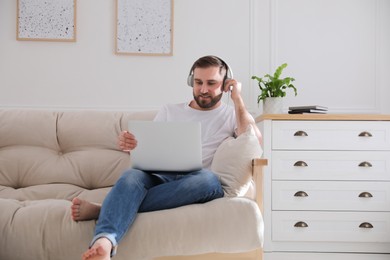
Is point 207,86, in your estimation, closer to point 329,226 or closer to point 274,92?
point 274,92

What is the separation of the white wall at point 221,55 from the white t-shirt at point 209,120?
0.98m

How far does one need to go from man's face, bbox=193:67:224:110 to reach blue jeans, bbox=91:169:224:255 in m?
0.46

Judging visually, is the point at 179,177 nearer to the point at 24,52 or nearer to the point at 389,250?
the point at 389,250

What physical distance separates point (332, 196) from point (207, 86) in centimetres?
111

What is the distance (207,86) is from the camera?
2.50m

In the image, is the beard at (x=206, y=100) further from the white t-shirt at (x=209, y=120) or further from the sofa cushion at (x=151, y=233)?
the sofa cushion at (x=151, y=233)

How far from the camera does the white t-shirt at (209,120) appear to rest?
2.46 m

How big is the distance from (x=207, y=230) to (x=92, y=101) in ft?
6.03

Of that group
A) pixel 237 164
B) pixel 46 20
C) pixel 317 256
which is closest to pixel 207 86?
pixel 237 164

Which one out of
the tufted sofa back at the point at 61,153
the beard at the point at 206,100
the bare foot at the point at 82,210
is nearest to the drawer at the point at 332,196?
the beard at the point at 206,100

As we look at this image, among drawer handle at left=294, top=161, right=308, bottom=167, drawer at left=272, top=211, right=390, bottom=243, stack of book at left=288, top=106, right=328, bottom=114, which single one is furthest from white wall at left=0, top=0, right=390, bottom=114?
drawer at left=272, top=211, right=390, bottom=243

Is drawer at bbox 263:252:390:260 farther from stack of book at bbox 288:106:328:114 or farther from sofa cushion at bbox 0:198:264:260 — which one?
sofa cushion at bbox 0:198:264:260

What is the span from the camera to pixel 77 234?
1.95 meters

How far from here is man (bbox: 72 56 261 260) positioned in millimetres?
1846
